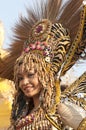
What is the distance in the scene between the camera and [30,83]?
10.3 feet

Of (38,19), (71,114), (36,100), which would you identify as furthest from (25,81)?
(38,19)

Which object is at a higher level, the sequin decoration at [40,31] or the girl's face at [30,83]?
the sequin decoration at [40,31]

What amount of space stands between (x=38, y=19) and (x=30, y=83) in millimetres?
522

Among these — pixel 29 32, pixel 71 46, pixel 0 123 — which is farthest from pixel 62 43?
pixel 0 123

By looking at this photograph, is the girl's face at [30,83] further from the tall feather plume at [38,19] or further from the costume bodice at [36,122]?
the tall feather plume at [38,19]

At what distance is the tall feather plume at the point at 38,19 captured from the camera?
3.30 metres

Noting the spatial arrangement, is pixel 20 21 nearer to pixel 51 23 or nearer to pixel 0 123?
pixel 51 23

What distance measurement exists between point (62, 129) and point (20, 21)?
0.86 metres

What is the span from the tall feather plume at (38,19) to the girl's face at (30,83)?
0.32 m

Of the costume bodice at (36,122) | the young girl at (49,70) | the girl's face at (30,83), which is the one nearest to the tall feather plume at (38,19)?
the young girl at (49,70)

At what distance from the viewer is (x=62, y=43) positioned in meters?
3.21

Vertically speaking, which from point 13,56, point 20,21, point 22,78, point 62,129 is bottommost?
point 62,129

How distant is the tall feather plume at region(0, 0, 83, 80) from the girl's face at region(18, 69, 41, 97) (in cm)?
32

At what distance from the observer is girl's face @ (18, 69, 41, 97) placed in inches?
123
